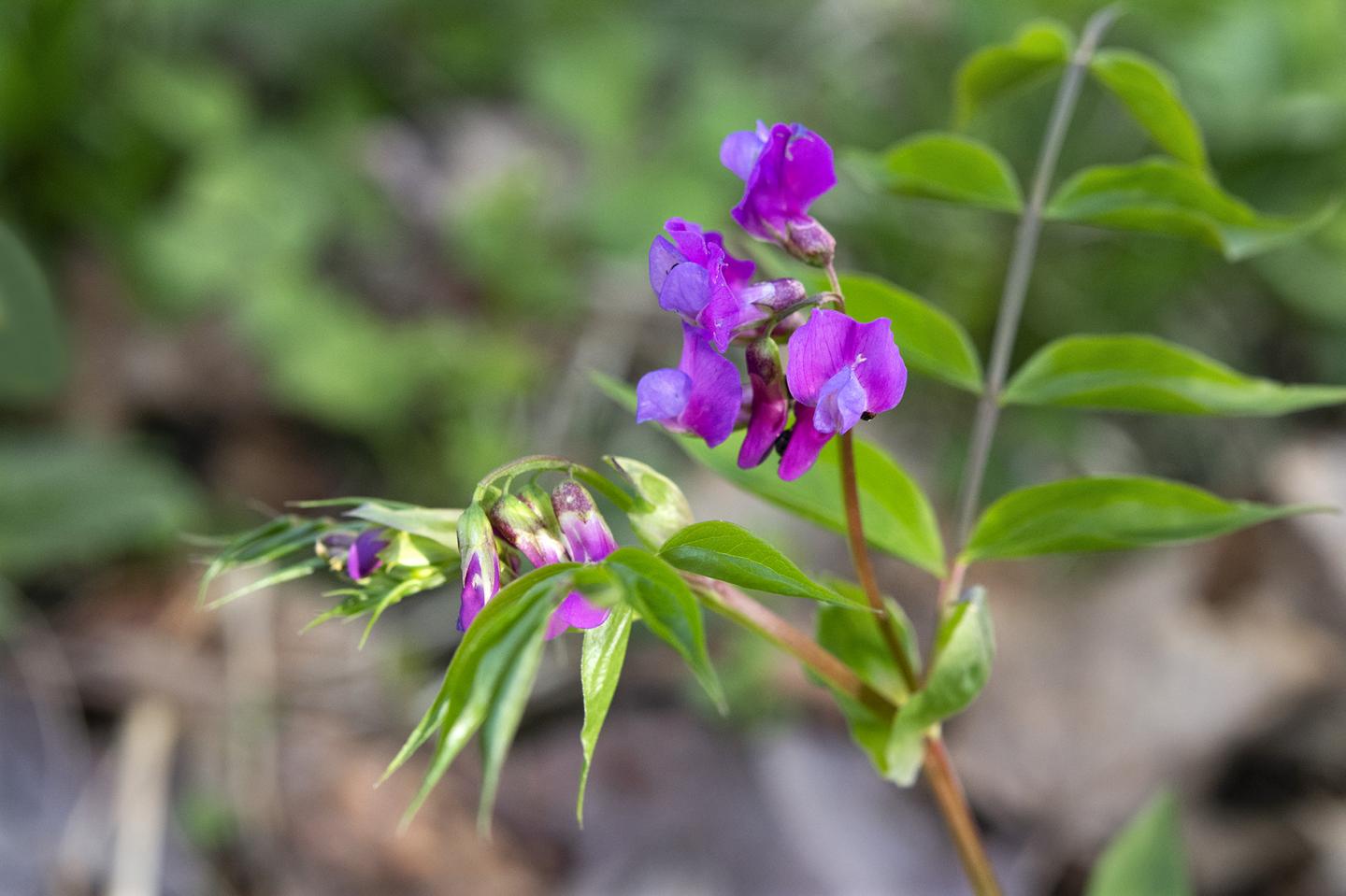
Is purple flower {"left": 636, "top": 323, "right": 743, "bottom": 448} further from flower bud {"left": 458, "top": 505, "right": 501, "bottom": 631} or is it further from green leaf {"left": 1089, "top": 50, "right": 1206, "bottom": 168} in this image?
green leaf {"left": 1089, "top": 50, "right": 1206, "bottom": 168}

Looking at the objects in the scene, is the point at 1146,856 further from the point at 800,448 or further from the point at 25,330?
the point at 25,330

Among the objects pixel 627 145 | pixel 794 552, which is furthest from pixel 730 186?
pixel 794 552

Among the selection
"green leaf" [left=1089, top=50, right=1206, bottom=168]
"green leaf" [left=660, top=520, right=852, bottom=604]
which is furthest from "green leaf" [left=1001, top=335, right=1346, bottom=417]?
"green leaf" [left=660, top=520, right=852, bottom=604]

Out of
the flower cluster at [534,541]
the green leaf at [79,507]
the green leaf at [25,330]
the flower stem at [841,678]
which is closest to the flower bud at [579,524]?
the flower cluster at [534,541]

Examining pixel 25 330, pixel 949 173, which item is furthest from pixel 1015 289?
pixel 25 330

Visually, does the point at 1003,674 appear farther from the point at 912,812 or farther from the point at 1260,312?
the point at 1260,312

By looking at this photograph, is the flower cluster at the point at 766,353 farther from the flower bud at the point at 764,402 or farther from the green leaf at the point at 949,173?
the green leaf at the point at 949,173
